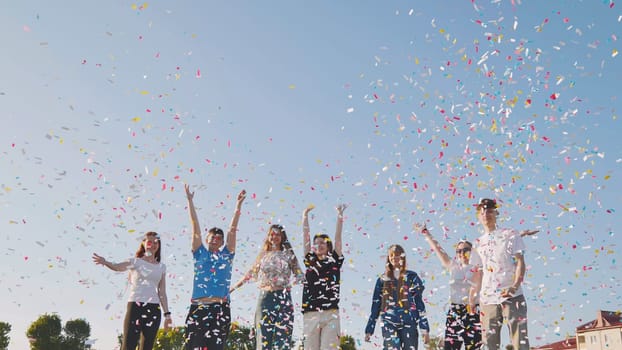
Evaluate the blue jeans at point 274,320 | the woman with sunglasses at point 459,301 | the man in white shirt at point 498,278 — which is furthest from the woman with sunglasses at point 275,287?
the man in white shirt at point 498,278

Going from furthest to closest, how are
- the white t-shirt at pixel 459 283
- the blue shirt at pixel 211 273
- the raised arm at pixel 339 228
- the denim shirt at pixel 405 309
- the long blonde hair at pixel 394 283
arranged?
the white t-shirt at pixel 459 283 < the long blonde hair at pixel 394 283 < the denim shirt at pixel 405 309 < the raised arm at pixel 339 228 < the blue shirt at pixel 211 273

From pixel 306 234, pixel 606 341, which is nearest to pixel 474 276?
pixel 306 234

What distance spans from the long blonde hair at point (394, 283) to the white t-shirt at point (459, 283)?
102cm

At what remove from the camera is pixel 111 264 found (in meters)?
9.00

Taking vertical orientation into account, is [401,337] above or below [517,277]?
below

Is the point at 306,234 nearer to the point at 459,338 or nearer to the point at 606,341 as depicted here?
the point at 459,338

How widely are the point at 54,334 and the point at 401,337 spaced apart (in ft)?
251

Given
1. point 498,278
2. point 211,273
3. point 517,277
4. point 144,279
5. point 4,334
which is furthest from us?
point 4,334

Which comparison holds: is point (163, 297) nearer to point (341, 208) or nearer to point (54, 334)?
point (341, 208)

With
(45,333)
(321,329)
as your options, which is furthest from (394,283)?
A: (45,333)

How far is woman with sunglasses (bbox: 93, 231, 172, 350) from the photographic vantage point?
858 centimetres

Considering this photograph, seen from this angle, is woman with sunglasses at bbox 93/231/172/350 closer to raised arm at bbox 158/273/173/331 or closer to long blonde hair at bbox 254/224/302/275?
raised arm at bbox 158/273/173/331

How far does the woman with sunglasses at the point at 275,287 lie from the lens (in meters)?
8.52

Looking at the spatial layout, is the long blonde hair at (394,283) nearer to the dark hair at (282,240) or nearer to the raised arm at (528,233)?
the dark hair at (282,240)
